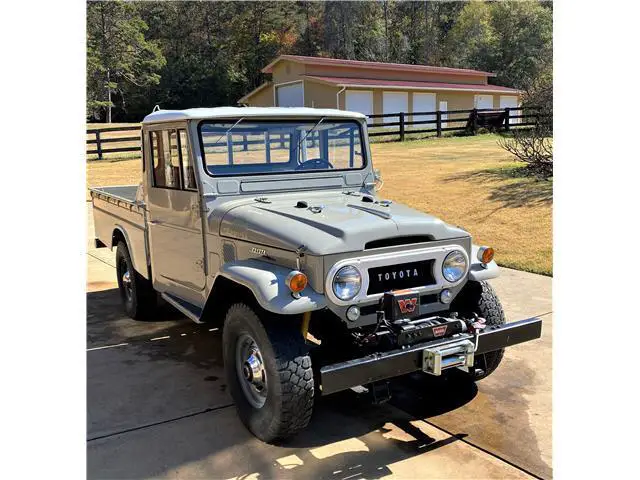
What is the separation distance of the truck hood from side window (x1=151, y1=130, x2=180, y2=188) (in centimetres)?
78

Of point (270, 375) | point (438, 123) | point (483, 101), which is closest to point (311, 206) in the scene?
point (270, 375)

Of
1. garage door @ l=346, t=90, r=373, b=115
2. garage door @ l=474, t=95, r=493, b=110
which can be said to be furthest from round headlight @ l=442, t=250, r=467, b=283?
garage door @ l=474, t=95, r=493, b=110

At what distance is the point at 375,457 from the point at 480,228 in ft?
23.1

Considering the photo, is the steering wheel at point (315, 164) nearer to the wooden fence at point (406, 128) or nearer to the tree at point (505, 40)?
the wooden fence at point (406, 128)

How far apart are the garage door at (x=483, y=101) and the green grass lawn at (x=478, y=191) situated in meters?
11.1

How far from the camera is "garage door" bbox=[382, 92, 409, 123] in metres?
26.6

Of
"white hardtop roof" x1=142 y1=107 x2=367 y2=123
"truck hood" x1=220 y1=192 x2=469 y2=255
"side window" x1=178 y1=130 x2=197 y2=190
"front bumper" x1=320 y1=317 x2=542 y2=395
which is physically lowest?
"front bumper" x1=320 y1=317 x2=542 y2=395

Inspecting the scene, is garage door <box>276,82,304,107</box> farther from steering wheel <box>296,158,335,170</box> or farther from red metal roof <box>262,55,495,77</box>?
steering wheel <box>296,158,335,170</box>

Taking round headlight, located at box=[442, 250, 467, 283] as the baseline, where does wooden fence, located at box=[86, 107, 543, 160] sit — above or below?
above

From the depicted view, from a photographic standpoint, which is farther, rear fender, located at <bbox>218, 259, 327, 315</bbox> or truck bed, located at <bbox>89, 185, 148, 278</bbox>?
truck bed, located at <bbox>89, 185, 148, 278</bbox>

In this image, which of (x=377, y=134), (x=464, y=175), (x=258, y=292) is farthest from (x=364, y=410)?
(x=377, y=134)

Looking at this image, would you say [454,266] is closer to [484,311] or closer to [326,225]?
[484,311]

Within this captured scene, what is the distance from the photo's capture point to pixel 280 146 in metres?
4.85

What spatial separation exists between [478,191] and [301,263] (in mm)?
9108
